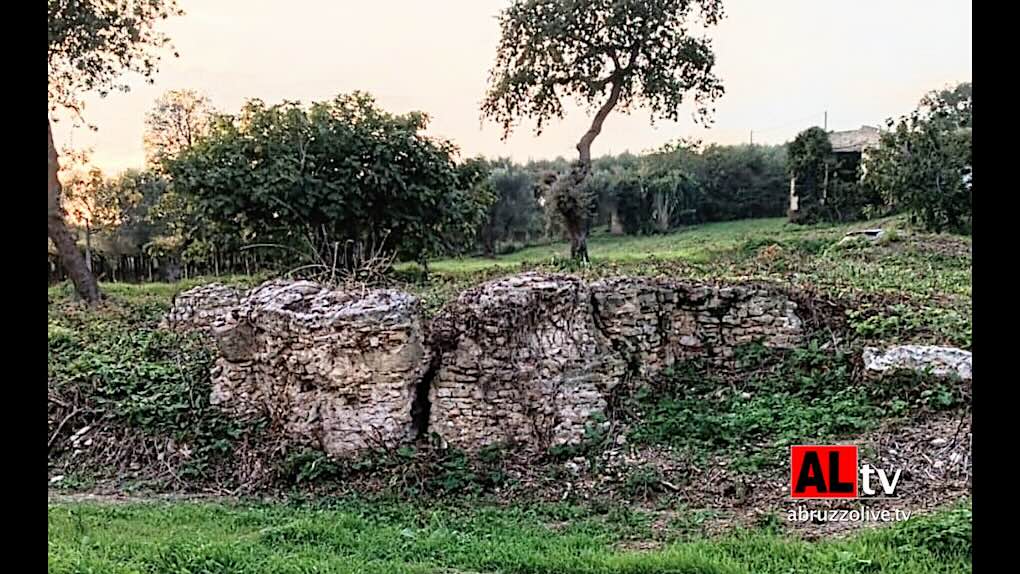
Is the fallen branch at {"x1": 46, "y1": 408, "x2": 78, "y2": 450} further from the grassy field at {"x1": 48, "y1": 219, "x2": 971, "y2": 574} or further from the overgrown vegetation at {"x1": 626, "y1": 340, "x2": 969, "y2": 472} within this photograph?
the overgrown vegetation at {"x1": 626, "y1": 340, "x2": 969, "y2": 472}

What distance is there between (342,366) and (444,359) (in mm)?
764

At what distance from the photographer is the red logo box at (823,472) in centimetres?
479

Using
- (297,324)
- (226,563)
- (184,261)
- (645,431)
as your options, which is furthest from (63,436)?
(184,261)

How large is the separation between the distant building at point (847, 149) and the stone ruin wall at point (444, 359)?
13.7m

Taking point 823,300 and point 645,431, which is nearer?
point 645,431

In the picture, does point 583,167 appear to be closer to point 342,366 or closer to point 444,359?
point 444,359

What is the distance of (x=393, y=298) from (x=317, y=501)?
160 cm

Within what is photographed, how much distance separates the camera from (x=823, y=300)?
7.23 metres

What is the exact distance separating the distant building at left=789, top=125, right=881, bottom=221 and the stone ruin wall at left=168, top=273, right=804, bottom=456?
13.7 meters

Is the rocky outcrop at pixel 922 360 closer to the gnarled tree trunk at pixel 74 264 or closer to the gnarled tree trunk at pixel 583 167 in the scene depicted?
the gnarled tree trunk at pixel 583 167

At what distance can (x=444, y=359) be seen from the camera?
629 centimetres

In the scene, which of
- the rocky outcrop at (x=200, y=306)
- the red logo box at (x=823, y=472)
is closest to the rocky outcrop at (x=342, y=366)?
the rocky outcrop at (x=200, y=306)

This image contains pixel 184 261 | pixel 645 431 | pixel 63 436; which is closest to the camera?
pixel 645 431
